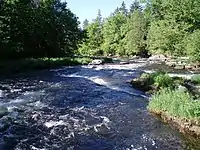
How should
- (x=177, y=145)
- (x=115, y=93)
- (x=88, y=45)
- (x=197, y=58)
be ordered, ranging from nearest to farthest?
(x=177, y=145)
(x=115, y=93)
(x=197, y=58)
(x=88, y=45)

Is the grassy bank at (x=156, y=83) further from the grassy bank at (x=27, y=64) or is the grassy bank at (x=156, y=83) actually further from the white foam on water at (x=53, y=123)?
the grassy bank at (x=27, y=64)

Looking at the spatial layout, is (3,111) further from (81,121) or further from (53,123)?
(81,121)

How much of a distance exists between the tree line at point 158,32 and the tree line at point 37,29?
691cm

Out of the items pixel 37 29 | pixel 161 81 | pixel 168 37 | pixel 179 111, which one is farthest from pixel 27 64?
pixel 168 37

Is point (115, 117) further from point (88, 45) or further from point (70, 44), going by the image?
point (88, 45)

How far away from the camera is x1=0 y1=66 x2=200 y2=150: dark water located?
13.7 meters

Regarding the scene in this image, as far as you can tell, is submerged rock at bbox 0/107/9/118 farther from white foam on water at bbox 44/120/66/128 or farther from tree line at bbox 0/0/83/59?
tree line at bbox 0/0/83/59

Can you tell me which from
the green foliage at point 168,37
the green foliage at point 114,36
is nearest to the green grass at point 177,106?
the green foliage at point 168,37

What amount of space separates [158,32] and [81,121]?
161 feet

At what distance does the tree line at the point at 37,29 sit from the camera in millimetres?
47287

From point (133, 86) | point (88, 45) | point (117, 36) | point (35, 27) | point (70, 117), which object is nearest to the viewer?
point (70, 117)

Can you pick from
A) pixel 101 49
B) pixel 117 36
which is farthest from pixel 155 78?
pixel 101 49

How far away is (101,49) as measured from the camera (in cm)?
10250

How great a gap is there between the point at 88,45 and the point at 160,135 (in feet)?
314
